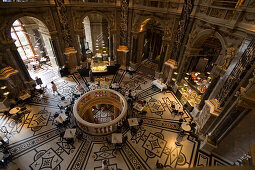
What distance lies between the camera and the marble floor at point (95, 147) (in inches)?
296

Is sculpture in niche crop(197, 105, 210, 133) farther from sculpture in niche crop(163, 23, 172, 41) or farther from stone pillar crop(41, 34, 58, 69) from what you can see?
stone pillar crop(41, 34, 58, 69)

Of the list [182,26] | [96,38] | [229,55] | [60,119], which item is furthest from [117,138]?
[96,38]

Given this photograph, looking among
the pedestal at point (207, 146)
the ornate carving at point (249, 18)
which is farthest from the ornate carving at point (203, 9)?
the pedestal at point (207, 146)

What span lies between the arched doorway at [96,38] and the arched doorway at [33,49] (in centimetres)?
460

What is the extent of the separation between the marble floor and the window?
30.0 feet

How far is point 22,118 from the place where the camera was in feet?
32.2

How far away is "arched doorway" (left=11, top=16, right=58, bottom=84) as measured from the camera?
14148mm

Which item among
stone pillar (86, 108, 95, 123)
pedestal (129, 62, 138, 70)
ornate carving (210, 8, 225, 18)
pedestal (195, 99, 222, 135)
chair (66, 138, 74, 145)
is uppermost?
ornate carving (210, 8, 225, 18)

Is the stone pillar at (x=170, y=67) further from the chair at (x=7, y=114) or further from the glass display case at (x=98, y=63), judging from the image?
the chair at (x=7, y=114)

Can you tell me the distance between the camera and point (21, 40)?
15.8 metres

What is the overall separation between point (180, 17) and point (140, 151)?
1015cm

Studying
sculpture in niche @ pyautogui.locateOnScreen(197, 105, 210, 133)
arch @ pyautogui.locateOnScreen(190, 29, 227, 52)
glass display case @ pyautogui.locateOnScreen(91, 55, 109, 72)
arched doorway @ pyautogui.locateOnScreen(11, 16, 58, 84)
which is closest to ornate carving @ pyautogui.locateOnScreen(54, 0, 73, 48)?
arched doorway @ pyautogui.locateOnScreen(11, 16, 58, 84)

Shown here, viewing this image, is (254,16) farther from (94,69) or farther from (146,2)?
(94,69)

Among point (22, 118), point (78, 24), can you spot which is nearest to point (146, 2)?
point (78, 24)
